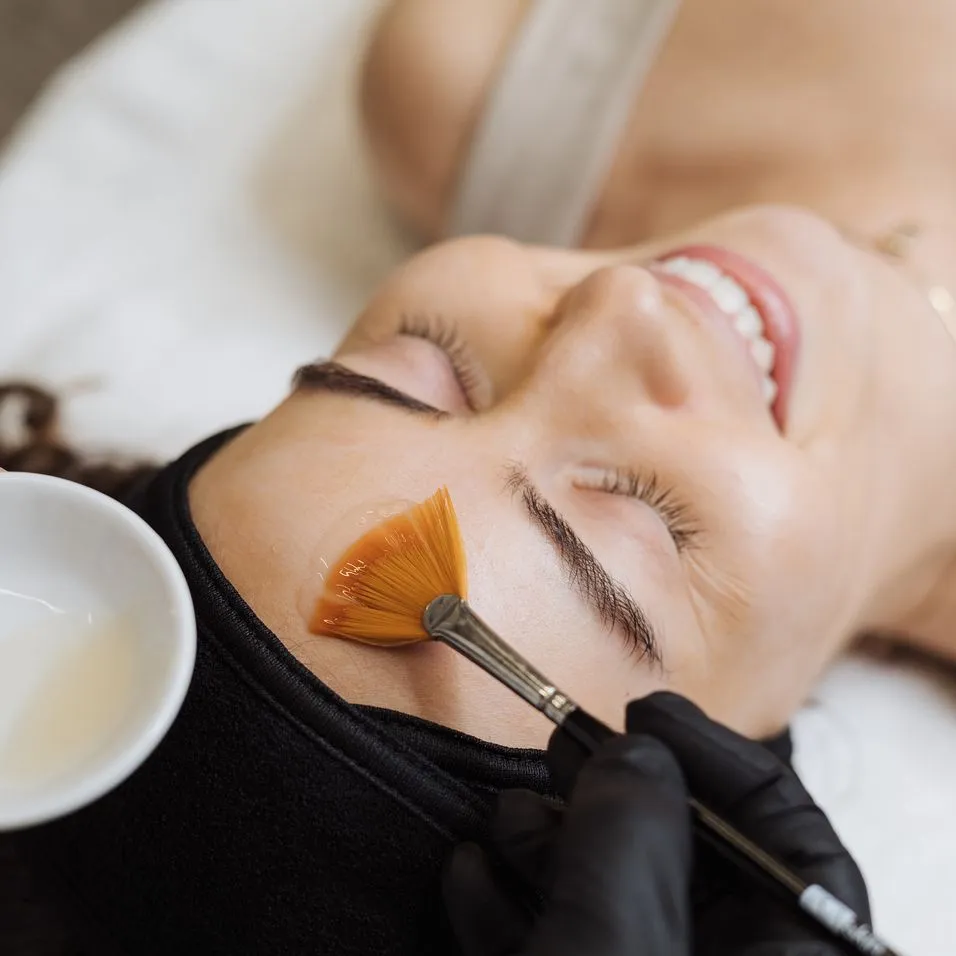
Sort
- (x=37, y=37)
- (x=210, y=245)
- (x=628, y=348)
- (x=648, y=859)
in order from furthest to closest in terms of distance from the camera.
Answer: (x=37, y=37), (x=210, y=245), (x=628, y=348), (x=648, y=859)

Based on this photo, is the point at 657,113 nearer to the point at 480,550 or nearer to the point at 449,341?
the point at 449,341

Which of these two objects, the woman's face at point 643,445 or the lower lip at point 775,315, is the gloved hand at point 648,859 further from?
the lower lip at point 775,315

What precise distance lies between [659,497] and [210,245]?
893 millimetres

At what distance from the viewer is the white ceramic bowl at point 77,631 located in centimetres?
56

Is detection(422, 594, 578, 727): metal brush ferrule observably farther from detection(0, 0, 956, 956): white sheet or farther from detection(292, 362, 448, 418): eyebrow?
detection(0, 0, 956, 956): white sheet

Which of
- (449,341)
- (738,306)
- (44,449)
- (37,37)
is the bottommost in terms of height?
(44,449)

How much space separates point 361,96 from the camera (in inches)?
52.6

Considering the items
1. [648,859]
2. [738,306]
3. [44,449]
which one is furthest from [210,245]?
[648,859]

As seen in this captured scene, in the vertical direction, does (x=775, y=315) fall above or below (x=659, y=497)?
above

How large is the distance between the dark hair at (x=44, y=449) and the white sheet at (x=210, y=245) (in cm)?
5

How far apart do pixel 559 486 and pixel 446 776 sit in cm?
23

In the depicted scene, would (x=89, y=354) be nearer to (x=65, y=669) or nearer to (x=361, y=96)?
(x=361, y=96)

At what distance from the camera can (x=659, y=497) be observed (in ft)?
2.57

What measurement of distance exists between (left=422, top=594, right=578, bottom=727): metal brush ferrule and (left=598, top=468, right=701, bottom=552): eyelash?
0.18m
